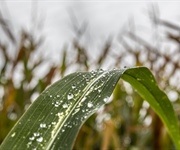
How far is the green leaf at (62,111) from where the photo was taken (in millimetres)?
394

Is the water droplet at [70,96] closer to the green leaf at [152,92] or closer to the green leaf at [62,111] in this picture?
the green leaf at [62,111]

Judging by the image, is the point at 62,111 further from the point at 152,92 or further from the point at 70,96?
the point at 152,92

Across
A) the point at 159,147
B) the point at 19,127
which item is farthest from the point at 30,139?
the point at 159,147

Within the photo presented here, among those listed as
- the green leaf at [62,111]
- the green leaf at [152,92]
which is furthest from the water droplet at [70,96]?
the green leaf at [152,92]

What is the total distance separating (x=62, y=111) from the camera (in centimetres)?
44

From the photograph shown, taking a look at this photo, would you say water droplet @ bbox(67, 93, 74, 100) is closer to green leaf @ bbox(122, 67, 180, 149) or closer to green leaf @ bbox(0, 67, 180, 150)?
green leaf @ bbox(0, 67, 180, 150)

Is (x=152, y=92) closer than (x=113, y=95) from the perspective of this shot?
Yes

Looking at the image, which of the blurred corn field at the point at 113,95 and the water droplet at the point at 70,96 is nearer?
the water droplet at the point at 70,96

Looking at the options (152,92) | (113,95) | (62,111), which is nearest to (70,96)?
(62,111)

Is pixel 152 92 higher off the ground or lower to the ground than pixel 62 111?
higher

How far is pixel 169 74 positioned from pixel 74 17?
2.66 ft

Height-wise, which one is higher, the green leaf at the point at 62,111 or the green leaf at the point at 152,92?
the green leaf at the point at 152,92

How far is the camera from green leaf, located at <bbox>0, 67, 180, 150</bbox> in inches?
15.5

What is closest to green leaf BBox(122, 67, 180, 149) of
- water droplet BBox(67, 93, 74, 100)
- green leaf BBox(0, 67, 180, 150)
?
green leaf BBox(0, 67, 180, 150)
